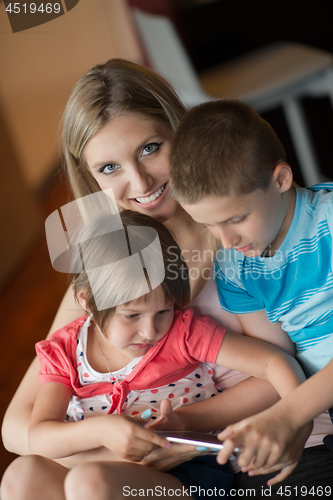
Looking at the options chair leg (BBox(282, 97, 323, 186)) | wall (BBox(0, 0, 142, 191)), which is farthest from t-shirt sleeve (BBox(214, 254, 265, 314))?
chair leg (BBox(282, 97, 323, 186))

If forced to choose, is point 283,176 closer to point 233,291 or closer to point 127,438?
point 233,291

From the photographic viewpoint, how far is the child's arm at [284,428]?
48 cm

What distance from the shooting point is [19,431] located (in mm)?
749

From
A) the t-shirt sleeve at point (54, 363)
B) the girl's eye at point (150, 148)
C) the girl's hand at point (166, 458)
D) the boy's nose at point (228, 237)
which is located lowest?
the girl's hand at point (166, 458)

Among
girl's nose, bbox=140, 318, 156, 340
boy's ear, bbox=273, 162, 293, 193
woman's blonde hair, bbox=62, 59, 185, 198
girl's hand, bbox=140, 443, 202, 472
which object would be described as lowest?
girl's hand, bbox=140, 443, 202, 472

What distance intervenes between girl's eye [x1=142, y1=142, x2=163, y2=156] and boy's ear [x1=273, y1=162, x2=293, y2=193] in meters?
0.21

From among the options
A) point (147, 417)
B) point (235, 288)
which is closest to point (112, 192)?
point (235, 288)

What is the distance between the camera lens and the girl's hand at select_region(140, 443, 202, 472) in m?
0.58

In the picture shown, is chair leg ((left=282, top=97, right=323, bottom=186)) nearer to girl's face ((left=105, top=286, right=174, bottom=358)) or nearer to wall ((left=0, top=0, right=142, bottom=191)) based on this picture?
wall ((left=0, top=0, right=142, bottom=191))

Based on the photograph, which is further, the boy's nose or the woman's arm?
the woman's arm

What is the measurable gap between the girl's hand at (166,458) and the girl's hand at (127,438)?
0.05ft

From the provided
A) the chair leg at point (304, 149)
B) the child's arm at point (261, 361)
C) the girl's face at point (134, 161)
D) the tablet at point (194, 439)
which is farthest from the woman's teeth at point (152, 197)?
the chair leg at point (304, 149)

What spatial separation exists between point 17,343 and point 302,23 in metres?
2.00

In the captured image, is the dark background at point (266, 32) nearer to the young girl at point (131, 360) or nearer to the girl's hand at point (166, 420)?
the young girl at point (131, 360)
